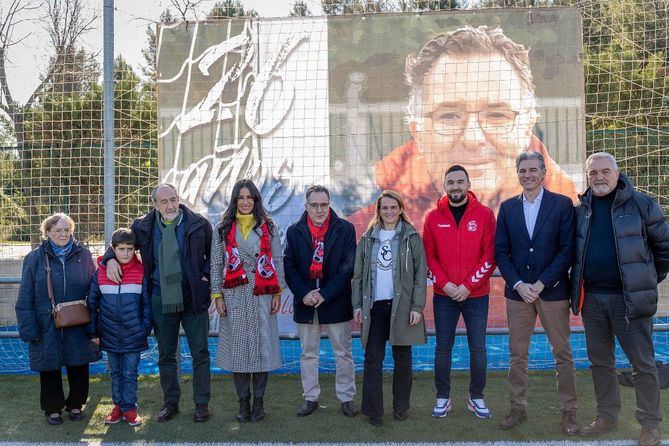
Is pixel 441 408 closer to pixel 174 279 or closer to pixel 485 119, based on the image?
pixel 174 279

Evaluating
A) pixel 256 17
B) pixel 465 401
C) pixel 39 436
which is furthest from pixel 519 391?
pixel 256 17

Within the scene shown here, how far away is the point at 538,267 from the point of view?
402 centimetres

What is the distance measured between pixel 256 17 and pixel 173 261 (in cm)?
372

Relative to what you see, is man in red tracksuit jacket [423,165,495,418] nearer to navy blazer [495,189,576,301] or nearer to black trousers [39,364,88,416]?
navy blazer [495,189,576,301]

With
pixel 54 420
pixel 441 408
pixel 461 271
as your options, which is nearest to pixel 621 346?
pixel 461 271

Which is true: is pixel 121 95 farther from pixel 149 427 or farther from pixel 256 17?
pixel 149 427

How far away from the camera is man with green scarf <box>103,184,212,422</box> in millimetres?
4270

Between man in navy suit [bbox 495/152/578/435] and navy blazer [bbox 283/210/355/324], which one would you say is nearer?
man in navy suit [bbox 495/152/578/435]

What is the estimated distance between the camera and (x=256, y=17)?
6848 millimetres

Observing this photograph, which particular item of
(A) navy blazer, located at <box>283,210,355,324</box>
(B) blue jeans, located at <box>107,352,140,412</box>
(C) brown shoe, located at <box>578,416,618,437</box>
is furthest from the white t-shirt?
(B) blue jeans, located at <box>107,352,140,412</box>

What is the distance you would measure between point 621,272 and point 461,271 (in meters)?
1.05

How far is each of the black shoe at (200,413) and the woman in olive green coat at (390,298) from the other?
119 cm

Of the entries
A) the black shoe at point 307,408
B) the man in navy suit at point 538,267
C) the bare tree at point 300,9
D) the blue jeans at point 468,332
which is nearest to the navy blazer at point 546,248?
the man in navy suit at point 538,267

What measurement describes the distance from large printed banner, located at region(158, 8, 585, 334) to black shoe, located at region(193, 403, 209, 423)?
8.24 feet
